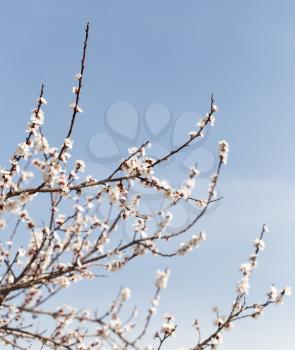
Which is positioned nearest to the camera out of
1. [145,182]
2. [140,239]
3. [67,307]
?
[145,182]

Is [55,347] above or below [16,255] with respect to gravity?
below

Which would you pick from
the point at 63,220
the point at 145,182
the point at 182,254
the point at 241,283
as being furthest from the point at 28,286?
the point at 241,283

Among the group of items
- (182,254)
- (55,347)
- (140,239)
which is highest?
(182,254)

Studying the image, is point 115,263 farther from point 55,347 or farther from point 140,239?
point 55,347

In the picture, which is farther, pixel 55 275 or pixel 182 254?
pixel 182 254

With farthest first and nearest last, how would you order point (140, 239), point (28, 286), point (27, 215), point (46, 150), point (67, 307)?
point (67, 307) < point (27, 215) < point (140, 239) < point (28, 286) < point (46, 150)

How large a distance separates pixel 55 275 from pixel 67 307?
2.63 m

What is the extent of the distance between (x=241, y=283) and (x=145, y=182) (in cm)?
466

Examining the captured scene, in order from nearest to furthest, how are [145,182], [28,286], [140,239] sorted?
[145,182], [28,286], [140,239]

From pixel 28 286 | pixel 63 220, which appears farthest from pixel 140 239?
pixel 28 286

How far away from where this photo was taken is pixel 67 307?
9.25 metres

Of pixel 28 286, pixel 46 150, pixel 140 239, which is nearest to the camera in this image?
pixel 46 150

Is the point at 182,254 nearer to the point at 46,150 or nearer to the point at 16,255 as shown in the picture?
the point at 16,255

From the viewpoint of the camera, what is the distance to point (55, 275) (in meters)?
6.87
